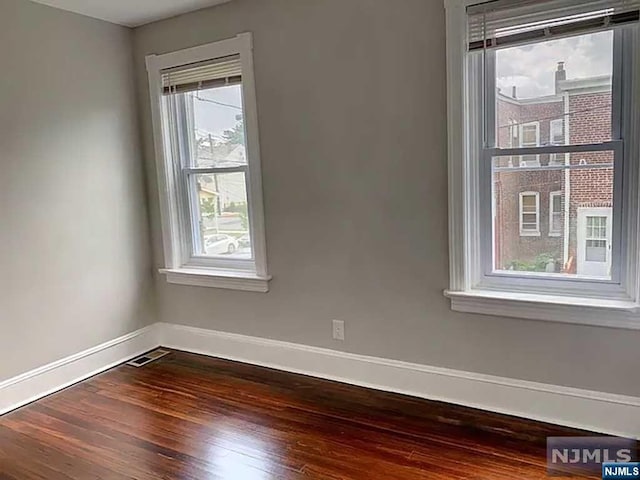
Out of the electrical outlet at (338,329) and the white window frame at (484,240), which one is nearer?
the white window frame at (484,240)

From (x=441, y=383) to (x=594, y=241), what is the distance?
107cm

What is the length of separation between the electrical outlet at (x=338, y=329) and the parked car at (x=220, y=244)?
92cm

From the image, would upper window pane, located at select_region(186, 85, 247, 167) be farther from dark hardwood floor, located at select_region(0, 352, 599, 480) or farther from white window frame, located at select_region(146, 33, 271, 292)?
dark hardwood floor, located at select_region(0, 352, 599, 480)

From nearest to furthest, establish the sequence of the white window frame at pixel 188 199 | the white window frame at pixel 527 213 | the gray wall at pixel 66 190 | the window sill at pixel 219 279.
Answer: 1. the white window frame at pixel 527 213
2. the gray wall at pixel 66 190
3. the white window frame at pixel 188 199
4. the window sill at pixel 219 279

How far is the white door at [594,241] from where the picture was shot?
2.35 meters

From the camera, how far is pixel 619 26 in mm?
2164

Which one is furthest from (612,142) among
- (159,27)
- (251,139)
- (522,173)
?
(159,27)

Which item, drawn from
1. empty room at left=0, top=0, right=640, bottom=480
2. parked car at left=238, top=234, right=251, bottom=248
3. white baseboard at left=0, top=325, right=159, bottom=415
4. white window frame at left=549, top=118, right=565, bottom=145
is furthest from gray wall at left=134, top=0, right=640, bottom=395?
white baseboard at left=0, top=325, right=159, bottom=415

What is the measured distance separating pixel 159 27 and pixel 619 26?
2.72 metres

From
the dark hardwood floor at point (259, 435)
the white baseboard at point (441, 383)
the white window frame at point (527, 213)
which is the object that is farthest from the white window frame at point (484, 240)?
the dark hardwood floor at point (259, 435)

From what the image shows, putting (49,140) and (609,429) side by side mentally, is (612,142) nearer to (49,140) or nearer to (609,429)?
(609,429)

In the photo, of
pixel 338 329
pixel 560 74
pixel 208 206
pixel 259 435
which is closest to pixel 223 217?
pixel 208 206

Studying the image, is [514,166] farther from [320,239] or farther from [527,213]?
[320,239]

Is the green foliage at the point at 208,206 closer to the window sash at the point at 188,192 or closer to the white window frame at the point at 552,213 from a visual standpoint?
the window sash at the point at 188,192
